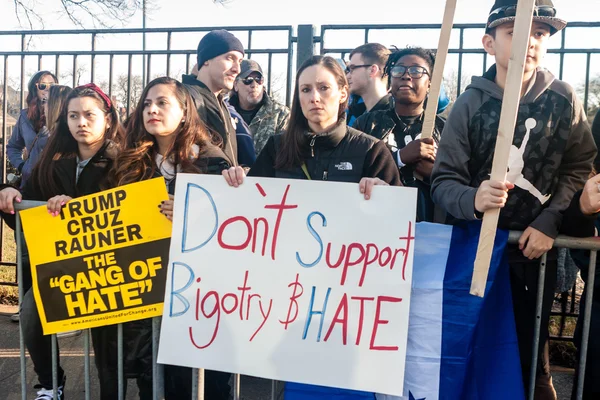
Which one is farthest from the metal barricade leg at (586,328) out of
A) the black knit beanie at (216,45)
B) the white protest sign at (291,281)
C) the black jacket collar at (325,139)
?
the black knit beanie at (216,45)

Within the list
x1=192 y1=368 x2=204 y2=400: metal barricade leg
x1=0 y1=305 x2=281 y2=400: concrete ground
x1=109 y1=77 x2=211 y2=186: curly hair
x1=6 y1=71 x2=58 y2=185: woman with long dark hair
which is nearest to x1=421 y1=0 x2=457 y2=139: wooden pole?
x1=109 y1=77 x2=211 y2=186: curly hair

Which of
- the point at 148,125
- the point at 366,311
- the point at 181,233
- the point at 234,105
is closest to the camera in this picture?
the point at 366,311

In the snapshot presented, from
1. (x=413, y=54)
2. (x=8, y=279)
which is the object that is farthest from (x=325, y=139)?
(x=8, y=279)

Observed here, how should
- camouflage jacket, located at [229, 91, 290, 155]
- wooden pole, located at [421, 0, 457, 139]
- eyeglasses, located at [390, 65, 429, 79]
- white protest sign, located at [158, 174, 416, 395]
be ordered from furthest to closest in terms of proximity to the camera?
1. camouflage jacket, located at [229, 91, 290, 155]
2. eyeglasses, located at [390, 65, 429, 79]
3. wooden pole, located at [421, 0, 457, 139]
4. white protest sign, located at [158, 174, 416, 395]

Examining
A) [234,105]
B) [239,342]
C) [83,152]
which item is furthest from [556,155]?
[234,105]

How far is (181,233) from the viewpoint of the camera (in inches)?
93.0

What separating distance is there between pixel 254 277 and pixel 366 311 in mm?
445

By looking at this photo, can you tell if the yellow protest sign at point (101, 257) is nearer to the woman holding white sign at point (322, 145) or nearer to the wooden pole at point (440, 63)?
the woman holding white sign at point (322, 145)

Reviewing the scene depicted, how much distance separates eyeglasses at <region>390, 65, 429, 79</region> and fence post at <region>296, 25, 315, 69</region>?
1.32m

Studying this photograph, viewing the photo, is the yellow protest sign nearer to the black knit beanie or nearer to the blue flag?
the blue flag

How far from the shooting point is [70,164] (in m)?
2.97

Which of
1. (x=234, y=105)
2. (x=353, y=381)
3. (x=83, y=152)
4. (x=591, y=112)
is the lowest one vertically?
(x=353, y=381)

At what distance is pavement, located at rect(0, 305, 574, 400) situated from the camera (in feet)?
11.9

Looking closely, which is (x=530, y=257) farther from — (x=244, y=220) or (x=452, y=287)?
(x=244, y=220)
